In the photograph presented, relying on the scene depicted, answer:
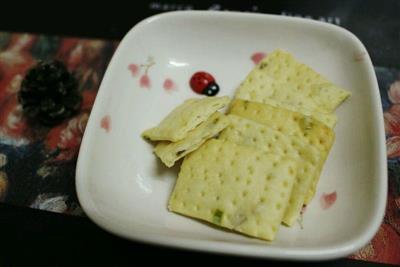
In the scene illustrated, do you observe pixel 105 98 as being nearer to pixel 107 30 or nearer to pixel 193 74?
pixel 193 74

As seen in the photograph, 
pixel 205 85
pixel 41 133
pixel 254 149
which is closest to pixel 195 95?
pixel 205 85

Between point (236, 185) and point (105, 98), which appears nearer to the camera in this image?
point (236, 185)

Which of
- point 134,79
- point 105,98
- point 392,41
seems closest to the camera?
point 105,98

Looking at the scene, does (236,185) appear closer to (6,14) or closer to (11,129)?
(11,129)

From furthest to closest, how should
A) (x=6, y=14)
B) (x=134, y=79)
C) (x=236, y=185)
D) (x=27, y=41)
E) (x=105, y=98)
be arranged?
(x=6, y=14) → (x=27, y=41) → (x=134, y=79) → (x=105, y=98) → (x=236, y=185)

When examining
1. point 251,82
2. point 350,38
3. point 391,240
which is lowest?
point 391,240

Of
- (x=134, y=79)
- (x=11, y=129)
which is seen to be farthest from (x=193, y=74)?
(x=11, y=129)

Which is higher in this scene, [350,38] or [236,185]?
[350,38]

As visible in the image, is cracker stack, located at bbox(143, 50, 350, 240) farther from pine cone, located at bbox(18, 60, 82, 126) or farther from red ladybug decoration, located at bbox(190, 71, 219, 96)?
pine cone, located at bbox(18, 60, 82, 126)
